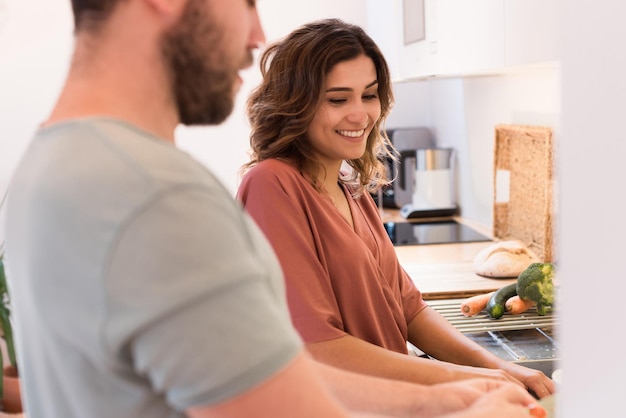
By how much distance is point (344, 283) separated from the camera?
4.86ft

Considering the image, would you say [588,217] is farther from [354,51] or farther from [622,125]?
[354,51]

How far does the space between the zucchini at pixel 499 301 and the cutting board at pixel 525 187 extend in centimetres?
64

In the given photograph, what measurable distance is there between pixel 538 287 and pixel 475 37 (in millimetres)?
707

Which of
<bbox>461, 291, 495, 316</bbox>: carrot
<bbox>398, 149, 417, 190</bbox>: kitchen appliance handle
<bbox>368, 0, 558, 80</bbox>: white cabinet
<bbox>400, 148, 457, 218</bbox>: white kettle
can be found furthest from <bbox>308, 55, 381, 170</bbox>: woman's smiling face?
<bbox>398, 149, 417, 190</bbox>: kitchen appliance handle

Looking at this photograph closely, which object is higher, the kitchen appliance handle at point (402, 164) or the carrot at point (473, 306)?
the kitchen appliance handle at point (402, 164)

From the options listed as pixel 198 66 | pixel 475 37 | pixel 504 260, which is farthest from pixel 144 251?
pixel 504 260

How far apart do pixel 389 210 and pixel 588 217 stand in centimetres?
342

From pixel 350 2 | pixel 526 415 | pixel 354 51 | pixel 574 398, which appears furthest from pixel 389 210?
pixel 574 398

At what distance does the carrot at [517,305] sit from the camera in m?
1.91

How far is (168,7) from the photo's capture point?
0.63m

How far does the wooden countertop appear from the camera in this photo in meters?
2.24

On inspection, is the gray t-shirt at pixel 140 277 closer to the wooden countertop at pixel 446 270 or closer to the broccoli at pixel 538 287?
the broccoli at pixel 538 287

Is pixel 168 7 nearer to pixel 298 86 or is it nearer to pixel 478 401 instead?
pixel 478 401

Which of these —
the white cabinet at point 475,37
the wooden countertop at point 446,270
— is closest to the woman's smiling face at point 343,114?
the white cabinet at point 475,37
